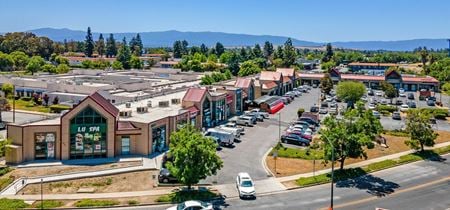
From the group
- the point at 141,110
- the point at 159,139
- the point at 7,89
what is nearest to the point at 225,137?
the point at 159,139

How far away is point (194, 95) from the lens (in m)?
62.1

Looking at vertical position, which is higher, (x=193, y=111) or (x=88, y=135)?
(x=193, y=111)

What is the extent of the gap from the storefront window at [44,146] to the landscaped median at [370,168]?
24.8 metres

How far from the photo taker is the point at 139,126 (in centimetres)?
4881

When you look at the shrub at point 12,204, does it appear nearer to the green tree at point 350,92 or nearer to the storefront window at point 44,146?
the storefront window at point 44,146

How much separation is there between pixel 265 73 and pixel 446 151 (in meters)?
55.3

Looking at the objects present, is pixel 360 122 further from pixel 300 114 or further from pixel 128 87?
pixel 128 87

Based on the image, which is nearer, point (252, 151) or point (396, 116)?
point (252, 151)

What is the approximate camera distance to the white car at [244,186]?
122 ft

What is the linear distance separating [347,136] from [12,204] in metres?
29.5

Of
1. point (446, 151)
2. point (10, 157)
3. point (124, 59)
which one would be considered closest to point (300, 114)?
point (446, 151)

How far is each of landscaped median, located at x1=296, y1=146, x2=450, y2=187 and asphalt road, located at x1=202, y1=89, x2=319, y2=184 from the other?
4343 mm

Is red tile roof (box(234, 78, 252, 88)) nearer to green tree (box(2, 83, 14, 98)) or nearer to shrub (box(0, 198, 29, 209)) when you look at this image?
green tree (box(2, 83, 14, 98))

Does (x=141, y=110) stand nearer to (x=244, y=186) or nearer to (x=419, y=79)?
(x=244, y=186)
